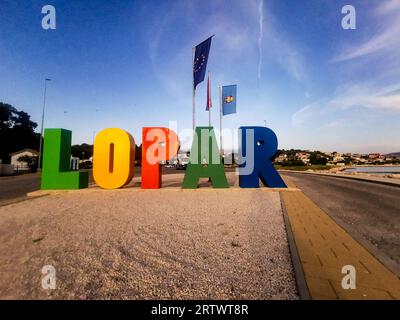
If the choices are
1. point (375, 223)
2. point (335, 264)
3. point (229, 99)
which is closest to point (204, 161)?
point (375, 223)

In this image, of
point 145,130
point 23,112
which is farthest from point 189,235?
point 23,112

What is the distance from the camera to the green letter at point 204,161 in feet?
36.4

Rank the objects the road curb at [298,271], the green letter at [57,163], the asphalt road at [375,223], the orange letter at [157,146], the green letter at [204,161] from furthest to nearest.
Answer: the green letter at [204,161]
the orange letter at [157,146]
the green letter at [57,163]
the asphalt road at [375,223]
the road curb at [298,271]

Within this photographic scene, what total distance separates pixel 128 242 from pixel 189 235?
119 centimetres

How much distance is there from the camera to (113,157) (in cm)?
1078

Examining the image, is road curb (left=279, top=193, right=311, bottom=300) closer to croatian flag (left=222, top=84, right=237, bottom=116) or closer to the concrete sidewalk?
the concrete sidewalk

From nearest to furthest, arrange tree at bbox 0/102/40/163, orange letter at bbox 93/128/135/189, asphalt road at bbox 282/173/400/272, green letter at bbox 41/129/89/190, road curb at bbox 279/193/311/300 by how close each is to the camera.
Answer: road curb at bbox 279/193/311/300, asphalt road at bbox 282/173/400/272, green letter at bbox 41/129/89/190, orange letter at bbox 93/128/135/189, tree at bbox 0/102/40/163

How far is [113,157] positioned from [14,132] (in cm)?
5037

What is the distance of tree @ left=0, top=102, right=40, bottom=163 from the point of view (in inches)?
1689

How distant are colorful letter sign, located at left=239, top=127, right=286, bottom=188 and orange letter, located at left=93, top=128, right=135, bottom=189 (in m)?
5.64

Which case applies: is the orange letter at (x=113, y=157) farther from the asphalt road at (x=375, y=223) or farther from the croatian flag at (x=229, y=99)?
the croatian flag at (x=229, y=99)

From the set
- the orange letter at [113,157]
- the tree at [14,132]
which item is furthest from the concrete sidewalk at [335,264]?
the tree at [14,132]

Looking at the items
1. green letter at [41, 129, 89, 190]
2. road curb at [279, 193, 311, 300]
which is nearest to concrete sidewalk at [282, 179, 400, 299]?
road curb at [279, 193, 311, 300]

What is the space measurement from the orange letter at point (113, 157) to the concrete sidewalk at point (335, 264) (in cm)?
815
